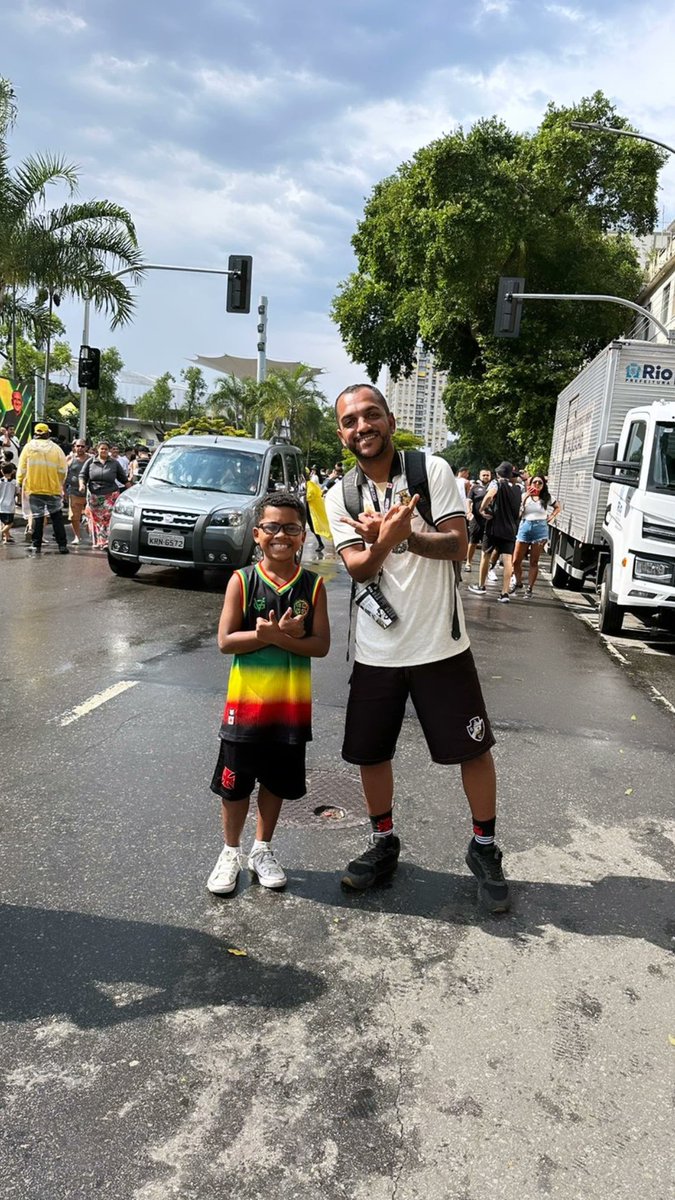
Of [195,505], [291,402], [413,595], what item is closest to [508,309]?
[195,505]

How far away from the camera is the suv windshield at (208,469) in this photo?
12125mm

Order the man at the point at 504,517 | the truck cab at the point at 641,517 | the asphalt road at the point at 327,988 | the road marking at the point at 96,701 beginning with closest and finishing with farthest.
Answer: the asphalt road at the point at 327,988 → the road marking at the point at 96,701 → the truck cab at the point at 641,517 → the man at the point at 504,517

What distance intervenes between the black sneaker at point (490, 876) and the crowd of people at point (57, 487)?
1002 centimetres

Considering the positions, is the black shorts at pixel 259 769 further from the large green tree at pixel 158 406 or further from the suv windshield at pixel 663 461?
the large green tree at pixel 158 406

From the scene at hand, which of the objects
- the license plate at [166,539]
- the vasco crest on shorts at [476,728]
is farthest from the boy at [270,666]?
the license plate at [166,539]

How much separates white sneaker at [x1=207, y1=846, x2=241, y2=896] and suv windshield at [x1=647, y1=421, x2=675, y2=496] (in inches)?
281

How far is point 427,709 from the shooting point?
3369 millimetres

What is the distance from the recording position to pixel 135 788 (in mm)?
4434

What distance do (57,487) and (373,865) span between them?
36.0 ft

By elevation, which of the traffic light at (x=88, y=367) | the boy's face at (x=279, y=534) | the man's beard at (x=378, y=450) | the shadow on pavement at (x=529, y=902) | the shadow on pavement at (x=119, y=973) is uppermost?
the traffic light at (x=88, y=367)

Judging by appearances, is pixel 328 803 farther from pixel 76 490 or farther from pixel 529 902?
pixel 76 490

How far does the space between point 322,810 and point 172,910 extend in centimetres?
120

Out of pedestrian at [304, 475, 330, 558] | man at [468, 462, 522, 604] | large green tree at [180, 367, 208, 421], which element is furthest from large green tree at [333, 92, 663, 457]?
large green tree at [180, 367, 208, 421]

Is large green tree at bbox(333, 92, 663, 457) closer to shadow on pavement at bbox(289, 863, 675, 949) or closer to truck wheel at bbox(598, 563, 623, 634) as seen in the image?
truck wheel at bbox(598, 563, 623, 634)
